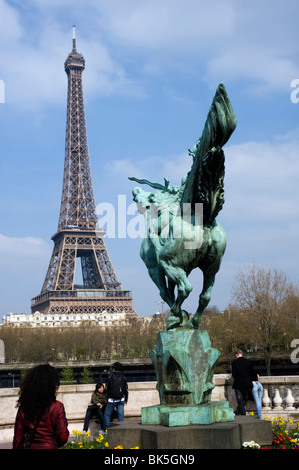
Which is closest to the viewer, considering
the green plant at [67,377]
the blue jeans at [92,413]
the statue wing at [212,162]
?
the statue wing at [212,162]

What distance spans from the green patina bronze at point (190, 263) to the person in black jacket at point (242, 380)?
3.87 metres

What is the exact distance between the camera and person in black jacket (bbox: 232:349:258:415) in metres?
10.4

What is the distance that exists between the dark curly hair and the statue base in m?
1.82

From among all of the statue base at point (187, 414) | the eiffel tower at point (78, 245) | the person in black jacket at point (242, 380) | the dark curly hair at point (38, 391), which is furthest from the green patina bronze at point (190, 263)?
the eiffel tower at point (78, 245)

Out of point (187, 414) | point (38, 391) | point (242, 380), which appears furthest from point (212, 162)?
point (242, 380)

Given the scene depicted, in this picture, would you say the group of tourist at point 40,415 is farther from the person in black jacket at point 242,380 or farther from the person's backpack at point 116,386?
the person in black jacket at point 242,380

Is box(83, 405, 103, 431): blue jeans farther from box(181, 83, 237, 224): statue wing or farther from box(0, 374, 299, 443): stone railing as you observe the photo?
box(181, 83, 237, 224): statue wing

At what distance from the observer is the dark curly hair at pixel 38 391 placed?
4.71m

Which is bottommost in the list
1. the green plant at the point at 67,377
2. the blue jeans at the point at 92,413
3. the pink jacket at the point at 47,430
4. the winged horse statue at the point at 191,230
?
the green plant at the point at 67,377

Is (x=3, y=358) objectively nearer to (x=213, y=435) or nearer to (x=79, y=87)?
(x=79, y=87)

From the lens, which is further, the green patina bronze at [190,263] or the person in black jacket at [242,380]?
the person in black jacket at [242,380]

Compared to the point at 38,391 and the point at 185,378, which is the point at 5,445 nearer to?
the point at 185,378

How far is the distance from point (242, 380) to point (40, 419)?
21.1 ft

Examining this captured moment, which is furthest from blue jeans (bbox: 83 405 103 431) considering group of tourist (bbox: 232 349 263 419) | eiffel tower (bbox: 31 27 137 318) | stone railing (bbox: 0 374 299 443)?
eiffel tower (bbox: 31 27 137 318)
